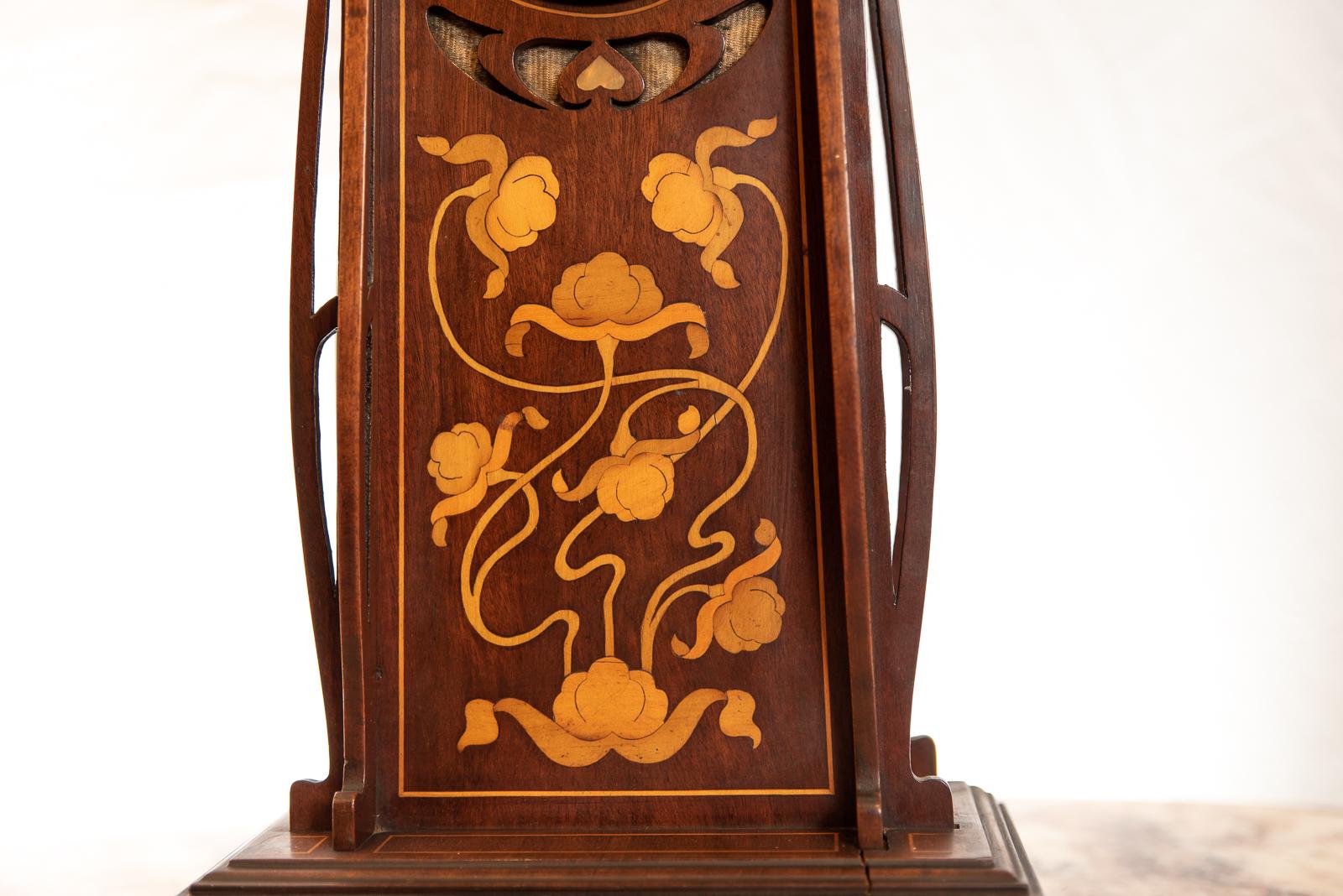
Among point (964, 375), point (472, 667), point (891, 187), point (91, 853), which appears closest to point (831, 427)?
point (891, 187)

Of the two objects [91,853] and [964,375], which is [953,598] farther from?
[91,853]

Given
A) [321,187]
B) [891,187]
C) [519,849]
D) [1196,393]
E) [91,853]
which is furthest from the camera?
[321,187]

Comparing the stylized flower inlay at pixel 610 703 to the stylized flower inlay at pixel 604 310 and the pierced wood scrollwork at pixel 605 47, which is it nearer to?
the stylized flower inlay at pixel 604 310

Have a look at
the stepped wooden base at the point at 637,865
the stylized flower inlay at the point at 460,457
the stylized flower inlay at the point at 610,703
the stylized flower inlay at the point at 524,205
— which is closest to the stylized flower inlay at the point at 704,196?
the stylized flower inlay at the point at 524,205

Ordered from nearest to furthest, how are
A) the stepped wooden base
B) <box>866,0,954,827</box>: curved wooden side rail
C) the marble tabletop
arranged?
the stepped wooden base
<box>866,0,954,827</box>: curved wooden side rail
the marble tabletop

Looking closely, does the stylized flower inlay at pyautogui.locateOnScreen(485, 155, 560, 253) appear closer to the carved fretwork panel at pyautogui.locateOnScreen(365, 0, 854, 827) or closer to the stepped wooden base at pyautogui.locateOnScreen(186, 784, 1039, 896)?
the carved fretwork panel at pyautogui.locateOnScreen(365, 0, 854, 827)

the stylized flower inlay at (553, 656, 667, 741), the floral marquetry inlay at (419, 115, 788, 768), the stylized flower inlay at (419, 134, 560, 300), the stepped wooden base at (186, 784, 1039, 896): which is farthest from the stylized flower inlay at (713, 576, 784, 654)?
the stylized flower inlay at (419, 134, 560, 300)

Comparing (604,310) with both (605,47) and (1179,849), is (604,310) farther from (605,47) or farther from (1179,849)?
(1179,849)

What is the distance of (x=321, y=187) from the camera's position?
2.89 meters

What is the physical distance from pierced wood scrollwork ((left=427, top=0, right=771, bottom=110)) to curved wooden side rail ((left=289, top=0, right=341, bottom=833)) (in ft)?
0.64

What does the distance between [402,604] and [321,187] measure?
1506mm

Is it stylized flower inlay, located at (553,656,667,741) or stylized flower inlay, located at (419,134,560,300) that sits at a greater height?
stylized flower inlay, located at (419,134,560,300)

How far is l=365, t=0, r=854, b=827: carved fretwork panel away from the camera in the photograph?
164cm

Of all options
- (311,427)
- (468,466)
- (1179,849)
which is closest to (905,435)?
(468,466)
